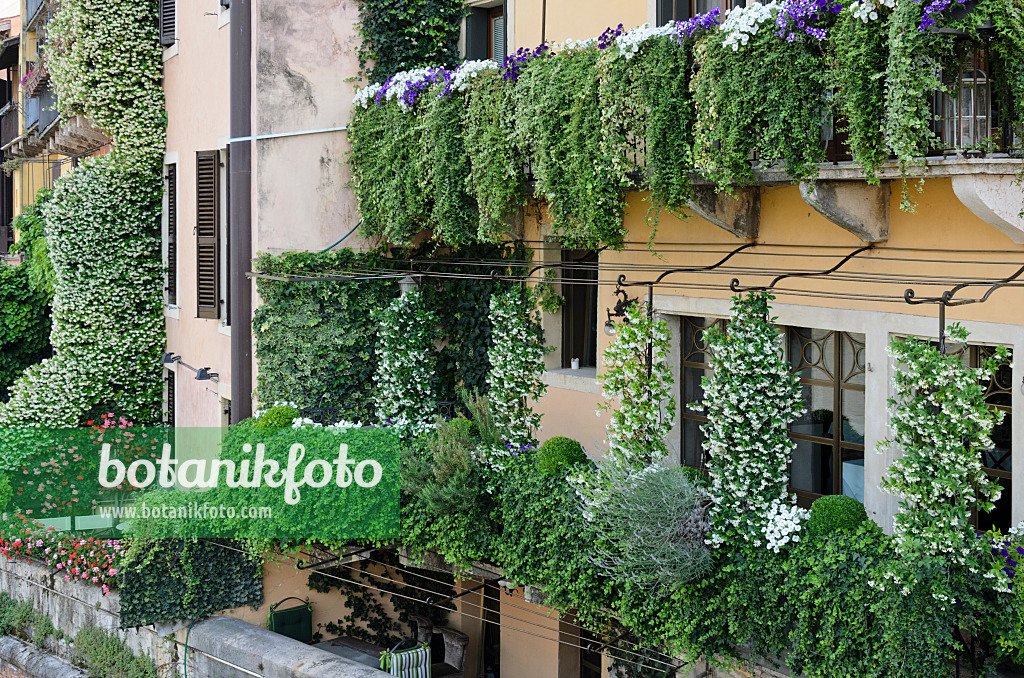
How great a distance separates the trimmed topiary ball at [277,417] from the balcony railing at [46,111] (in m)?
10.2

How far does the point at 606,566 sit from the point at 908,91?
4269 millimetres

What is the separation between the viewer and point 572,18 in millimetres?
10656

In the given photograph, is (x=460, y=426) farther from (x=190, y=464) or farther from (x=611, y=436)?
(x=190, y=464)

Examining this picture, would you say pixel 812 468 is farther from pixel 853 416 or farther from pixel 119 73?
pixel 119 73

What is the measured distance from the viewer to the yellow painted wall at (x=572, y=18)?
994 cm

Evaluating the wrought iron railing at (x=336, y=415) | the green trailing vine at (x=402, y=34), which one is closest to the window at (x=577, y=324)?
the wrought iron railing at (x=336, y=415)

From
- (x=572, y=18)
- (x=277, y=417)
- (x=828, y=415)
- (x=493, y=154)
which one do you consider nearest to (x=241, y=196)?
(x=277, y=417)

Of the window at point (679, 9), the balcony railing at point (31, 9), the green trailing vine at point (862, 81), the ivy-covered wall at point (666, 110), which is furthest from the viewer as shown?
the balcony railing at point (31, 9)

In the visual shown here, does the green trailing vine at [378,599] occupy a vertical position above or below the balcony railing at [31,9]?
below

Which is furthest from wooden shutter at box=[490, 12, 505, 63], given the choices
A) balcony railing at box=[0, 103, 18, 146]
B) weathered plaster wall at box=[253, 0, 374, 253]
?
balcony railing at box=[0, 103, 18, 146]

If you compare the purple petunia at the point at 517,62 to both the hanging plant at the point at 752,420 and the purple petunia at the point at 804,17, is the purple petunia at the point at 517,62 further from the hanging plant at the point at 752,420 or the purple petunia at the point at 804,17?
the hanging plant at the point at 752,420

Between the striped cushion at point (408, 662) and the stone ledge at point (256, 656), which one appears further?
the striped cushion at point (408, 662)

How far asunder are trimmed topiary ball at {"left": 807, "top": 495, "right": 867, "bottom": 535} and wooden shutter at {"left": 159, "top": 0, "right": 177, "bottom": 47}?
38.2ft

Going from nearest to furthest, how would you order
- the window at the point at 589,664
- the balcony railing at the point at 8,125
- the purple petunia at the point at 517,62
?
the purple petunia at the point at 517,62 < the window at the point at 589,664 < the balcony railing at the point at 8,125
